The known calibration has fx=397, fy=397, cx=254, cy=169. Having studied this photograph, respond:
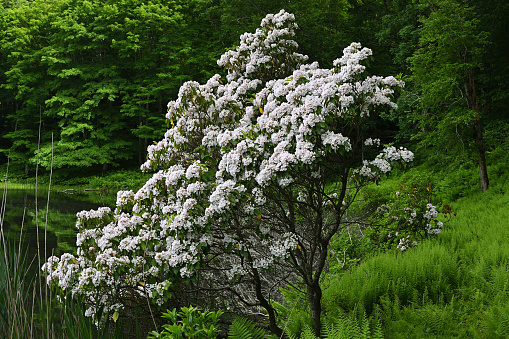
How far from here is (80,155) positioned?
24812mm

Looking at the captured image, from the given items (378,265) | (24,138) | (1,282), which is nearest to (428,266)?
(378,265)

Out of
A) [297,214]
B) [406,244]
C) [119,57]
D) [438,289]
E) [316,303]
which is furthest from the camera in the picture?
[119,57]

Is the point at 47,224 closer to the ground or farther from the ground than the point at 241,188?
closer to the ground

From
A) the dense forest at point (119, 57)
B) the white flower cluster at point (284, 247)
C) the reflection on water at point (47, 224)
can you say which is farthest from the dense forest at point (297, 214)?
the dense forest at point (119, 57)

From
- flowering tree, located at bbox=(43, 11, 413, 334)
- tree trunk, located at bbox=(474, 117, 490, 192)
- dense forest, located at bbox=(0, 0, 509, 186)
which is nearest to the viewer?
flowering tree, located at bbox=(43, 11, 413, 334)

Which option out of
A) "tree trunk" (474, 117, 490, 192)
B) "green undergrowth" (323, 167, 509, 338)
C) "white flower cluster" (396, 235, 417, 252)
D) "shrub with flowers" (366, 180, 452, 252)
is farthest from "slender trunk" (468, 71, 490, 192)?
"white flower cluster" (396, 235, 417, 252)

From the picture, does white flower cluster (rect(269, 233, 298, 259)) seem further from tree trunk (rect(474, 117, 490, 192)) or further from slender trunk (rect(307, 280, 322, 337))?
tree trunk (rect(474, 117, 490, 192))

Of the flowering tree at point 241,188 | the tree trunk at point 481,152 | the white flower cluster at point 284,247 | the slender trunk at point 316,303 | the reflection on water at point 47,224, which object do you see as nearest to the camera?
the flowering tree at point 241,188

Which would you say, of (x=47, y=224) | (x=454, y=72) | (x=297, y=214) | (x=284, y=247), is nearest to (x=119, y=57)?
(x=47, y=224)

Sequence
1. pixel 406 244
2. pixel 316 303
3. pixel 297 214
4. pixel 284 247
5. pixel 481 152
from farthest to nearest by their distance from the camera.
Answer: pixel 481 152, pixel 406 244, pixel 297 214, pixel 316 303, pixel 284 247

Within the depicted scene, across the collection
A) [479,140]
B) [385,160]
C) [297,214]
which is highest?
[479,140]

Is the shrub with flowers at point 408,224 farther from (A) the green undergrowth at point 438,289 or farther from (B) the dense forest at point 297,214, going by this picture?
(A) the green undergrowth at point 438,289

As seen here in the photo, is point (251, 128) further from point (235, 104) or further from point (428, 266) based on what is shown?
point (428, 266)

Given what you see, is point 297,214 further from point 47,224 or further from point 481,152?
point 47,224
